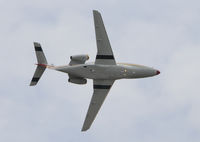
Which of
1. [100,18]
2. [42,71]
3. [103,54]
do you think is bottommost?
[42,71]

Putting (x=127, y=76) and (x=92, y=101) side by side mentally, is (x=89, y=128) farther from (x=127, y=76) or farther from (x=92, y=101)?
(x=127, y=76)

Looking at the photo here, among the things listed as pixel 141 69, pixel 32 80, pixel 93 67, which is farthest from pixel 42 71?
pixel 141 69

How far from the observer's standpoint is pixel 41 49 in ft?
319

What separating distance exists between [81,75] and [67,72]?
2350mm

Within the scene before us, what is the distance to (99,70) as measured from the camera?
93.4m

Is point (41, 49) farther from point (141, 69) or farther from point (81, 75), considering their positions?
point (141, 69)

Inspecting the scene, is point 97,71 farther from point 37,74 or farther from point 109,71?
point 37,74

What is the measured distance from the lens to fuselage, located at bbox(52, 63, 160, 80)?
9325 cm

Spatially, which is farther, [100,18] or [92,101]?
[92,101]

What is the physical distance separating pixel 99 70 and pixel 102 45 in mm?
4257

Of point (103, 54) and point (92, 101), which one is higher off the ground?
point (103, 54)

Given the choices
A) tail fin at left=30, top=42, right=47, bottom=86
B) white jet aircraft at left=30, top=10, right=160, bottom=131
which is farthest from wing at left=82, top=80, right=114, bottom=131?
tail fin at left=30, top=42, right=47, bottom=86

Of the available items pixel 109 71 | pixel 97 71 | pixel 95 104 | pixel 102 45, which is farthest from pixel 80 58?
pixel 95 104

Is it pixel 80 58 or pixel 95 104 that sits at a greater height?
pixel 80 58
